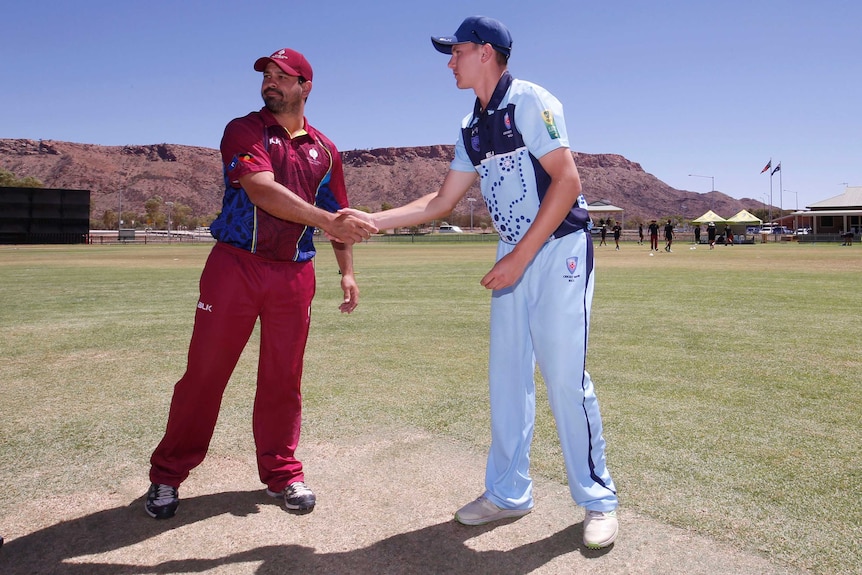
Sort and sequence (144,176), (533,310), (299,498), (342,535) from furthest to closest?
(144,176) < (299,498) < (533,310) < (342,535)

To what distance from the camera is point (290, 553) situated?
3.03 m

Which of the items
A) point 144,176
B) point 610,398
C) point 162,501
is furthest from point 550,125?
point 144,176

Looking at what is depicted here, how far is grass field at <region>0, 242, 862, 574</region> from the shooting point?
357cm

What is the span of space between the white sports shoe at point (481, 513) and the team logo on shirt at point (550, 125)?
1.78 m

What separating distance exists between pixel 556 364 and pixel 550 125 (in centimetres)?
109

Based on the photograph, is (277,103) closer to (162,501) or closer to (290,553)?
(162,501)

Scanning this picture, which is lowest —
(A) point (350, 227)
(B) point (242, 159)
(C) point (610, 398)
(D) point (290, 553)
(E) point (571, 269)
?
(D) point (290, 553)

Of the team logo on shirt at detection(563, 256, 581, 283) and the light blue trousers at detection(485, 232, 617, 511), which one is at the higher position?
the team logo on shirt at detection(563, 256, 581, 283)

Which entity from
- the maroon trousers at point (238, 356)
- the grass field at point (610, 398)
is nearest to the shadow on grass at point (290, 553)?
the maroon trousers at point (238, 356)

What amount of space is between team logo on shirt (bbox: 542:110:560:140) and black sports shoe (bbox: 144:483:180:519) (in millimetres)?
2557

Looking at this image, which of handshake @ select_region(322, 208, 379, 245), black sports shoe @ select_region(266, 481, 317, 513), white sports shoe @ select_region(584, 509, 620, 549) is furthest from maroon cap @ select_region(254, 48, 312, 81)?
white sports shoe @ select_region(584, 509, 620, 549)

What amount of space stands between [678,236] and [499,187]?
71.6 m

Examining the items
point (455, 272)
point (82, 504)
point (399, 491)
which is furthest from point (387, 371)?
point (455, 272)

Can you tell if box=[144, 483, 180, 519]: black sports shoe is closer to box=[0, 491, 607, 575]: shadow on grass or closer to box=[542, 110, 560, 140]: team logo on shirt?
box=[0, 491, 607, 575]: shadow on grass
